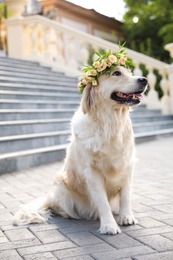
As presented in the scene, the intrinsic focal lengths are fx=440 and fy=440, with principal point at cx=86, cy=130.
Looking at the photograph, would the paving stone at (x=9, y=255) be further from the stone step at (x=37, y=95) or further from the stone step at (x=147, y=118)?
the stone step at (x=147, y=118)

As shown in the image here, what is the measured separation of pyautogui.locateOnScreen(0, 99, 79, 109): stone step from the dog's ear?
16.8 feet

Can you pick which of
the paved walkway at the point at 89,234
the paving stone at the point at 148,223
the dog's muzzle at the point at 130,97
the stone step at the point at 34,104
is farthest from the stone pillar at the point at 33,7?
the paving stone at the point at 148,223

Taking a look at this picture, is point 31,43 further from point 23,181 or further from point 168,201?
point 168,201

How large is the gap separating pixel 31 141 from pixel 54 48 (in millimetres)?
6931

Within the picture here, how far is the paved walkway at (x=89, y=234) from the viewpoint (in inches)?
111

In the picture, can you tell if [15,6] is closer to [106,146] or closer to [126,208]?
[106,146]

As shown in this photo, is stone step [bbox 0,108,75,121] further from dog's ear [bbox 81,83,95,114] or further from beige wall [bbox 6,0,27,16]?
beige wall [bbox 6,0,27,16]

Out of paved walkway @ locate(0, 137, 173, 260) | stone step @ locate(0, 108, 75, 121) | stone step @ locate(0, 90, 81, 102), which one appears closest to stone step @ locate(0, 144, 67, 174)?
paved walkway @ locate(0, 137, 173, 260)

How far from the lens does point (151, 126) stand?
1077 centimetres

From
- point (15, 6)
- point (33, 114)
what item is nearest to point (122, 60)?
point (33, 114)

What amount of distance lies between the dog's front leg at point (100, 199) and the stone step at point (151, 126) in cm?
678

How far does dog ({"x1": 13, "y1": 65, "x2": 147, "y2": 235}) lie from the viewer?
11.0 ft

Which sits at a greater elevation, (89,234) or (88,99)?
(88,99)

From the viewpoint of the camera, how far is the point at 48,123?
327 inches
